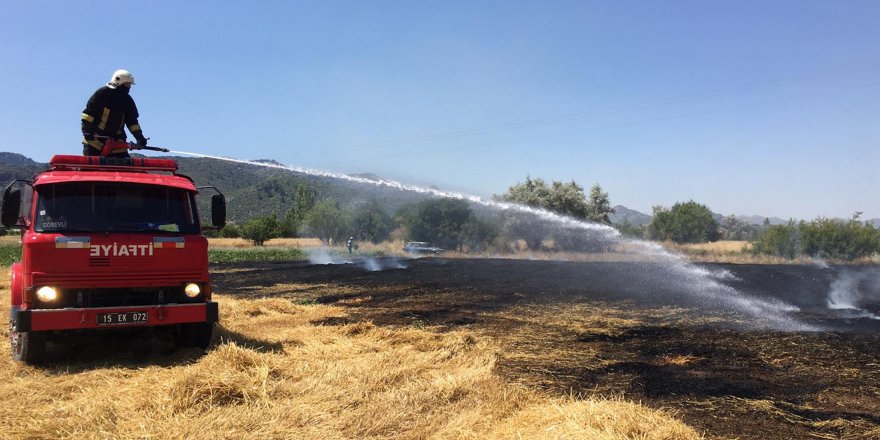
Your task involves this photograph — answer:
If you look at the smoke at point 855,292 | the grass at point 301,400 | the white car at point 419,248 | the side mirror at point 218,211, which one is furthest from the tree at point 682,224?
the side mirror at point 218,211

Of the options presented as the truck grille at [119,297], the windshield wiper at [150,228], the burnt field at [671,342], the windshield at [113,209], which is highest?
the windshield at [113,209]

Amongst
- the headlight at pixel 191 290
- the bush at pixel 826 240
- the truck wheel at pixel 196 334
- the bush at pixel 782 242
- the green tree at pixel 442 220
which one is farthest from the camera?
the green tree at pixel 442 220

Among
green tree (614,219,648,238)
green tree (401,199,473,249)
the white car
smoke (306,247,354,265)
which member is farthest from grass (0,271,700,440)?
green tree (614,219,648,238)

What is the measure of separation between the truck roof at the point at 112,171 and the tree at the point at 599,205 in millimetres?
47041

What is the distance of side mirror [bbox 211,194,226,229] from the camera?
838 cm

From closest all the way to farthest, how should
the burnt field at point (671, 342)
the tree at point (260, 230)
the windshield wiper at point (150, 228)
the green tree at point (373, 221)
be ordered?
the burnt field at point (671, 342) < the windshield wiper at point (150, 228) < the green tree at point (373, 221) < the tree at point (260, 230)

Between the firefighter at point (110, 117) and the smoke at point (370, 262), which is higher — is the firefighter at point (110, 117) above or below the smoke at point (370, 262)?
above

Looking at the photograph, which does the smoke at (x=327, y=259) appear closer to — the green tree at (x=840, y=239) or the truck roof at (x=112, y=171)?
the truck roof at (x=112, y=171)

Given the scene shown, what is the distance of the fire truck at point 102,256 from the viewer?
267 inches

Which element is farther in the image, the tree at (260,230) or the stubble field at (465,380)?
the tree at (260,230)

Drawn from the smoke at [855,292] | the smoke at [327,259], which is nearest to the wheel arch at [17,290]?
the smoke at [855,292]

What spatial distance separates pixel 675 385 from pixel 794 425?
154 cm

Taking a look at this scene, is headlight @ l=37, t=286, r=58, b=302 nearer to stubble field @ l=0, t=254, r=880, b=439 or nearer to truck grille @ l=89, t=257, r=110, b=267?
truck grille @ l=89, t=257, r=110, b=267

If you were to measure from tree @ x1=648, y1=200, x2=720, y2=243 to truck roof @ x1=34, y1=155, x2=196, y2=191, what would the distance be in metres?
47.6
